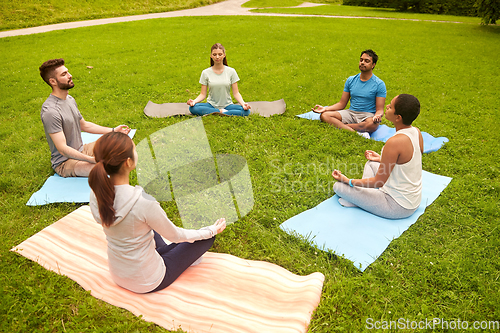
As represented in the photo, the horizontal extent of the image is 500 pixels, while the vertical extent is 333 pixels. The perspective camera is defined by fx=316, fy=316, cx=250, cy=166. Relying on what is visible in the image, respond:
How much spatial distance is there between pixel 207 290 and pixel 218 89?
16.4 ft

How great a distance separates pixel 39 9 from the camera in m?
19.6

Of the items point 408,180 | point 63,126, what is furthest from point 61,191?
point 408,180

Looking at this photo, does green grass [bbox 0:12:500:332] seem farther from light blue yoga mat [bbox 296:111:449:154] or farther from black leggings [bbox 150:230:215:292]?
black leggings [bbox 150:230:215:292]

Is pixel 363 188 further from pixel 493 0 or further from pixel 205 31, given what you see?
pixel 493 0

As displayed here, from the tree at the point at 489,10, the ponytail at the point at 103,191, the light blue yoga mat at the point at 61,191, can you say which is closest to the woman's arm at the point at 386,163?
the ponytail at the point at 103,191

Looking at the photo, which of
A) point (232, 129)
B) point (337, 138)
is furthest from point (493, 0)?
point (232, 129)

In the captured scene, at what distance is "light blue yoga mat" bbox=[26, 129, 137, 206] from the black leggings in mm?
2093

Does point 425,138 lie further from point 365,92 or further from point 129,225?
point 129,225

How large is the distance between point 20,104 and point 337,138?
26.7 feet

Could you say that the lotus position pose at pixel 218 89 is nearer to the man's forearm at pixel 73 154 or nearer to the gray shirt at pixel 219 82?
the gray shirt at pixel 219 82

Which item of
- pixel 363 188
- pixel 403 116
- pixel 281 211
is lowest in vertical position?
pixel 281 211

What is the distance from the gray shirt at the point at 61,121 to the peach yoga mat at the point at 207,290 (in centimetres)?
163

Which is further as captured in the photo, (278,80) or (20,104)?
(278,80)

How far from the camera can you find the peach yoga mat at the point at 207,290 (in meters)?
2.77
